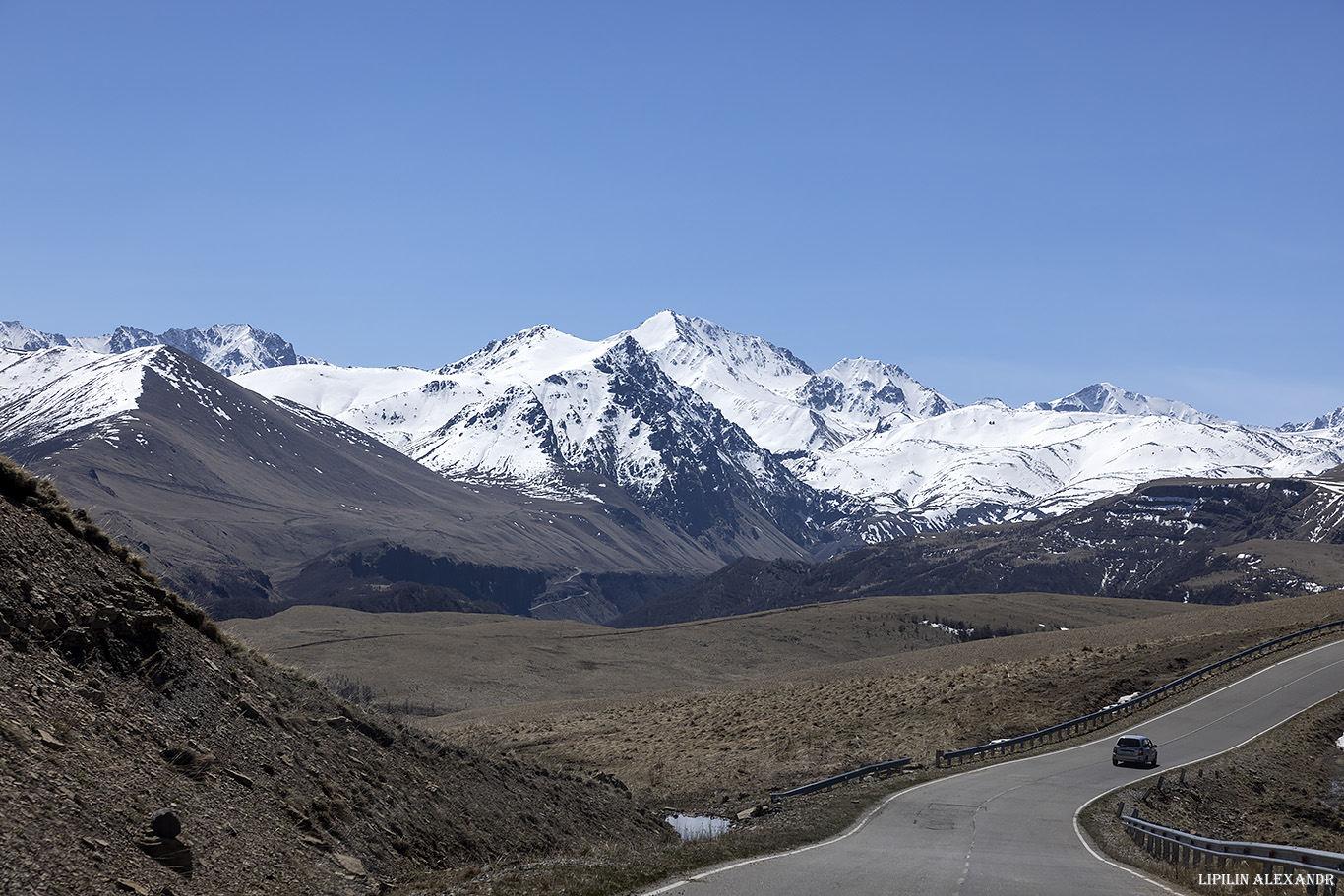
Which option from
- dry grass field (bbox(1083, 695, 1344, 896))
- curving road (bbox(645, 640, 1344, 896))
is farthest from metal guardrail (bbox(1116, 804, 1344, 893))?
curving road (bbox(645, 640, 1344, 896))

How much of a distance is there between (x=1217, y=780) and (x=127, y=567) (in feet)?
93.9

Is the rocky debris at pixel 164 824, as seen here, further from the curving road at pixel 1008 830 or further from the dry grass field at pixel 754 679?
the dry grass field at pixel 754 679

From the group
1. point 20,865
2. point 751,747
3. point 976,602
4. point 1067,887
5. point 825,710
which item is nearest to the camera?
point 20,865

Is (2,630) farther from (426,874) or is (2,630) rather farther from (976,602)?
(976,602)

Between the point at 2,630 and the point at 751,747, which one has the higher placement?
the point at 2,630

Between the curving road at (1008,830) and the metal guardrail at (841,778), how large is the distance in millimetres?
2228

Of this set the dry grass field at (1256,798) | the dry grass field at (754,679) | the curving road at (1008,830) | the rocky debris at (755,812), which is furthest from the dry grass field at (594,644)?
the dry grass field at (1256,798)

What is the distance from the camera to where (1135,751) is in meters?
33.1

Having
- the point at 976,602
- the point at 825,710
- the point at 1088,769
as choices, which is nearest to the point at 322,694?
the point at 1088,769

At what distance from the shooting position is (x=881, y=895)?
49.2 feet

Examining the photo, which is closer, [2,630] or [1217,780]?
[2,630]

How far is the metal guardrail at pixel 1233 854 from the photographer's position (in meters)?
15.6

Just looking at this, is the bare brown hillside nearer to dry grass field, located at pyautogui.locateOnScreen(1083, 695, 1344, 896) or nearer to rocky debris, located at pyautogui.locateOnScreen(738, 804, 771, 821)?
rocky debris, located at pyautogui.locateOnScreen(738, 804, 771, 821)

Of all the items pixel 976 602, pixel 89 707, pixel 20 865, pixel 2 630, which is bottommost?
pixel 976 602
